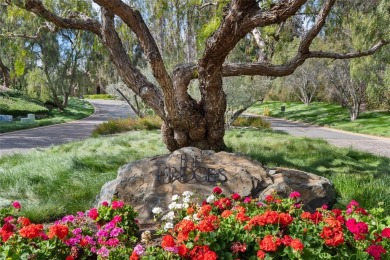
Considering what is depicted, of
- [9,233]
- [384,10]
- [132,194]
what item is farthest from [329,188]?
[384,10]

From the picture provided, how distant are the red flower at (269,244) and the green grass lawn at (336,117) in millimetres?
19248

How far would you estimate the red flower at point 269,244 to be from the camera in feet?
8.23

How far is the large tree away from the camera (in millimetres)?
5691

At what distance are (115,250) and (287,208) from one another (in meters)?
1.58

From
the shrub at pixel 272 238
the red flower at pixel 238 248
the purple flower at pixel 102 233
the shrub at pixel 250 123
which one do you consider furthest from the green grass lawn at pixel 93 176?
the shrub at pixel 250 123

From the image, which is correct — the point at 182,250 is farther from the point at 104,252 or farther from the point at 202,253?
the point at 104,252

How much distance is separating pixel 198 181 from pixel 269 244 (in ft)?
7.84

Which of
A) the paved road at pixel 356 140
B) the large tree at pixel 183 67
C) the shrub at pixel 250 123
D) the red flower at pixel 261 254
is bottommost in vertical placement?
the paved road at pixel 356 140

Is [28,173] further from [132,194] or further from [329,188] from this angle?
[329,188]

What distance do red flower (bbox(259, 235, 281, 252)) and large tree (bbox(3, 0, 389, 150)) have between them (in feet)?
11.1

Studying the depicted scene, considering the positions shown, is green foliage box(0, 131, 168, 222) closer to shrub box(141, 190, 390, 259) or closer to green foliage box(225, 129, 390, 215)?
A: shrub box(141, 190, 390, 259)

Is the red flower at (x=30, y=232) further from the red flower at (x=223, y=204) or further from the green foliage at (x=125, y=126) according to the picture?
the green foliage at (x=125, y=126)

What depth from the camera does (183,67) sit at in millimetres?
7004

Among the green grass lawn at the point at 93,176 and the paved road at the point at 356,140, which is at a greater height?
the green grass lawn at the point at 93,176
